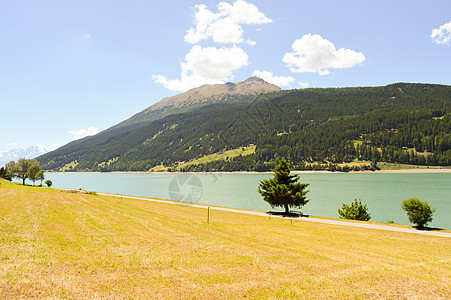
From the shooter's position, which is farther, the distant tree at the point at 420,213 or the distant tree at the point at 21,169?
the distant tree at the point at 21,169

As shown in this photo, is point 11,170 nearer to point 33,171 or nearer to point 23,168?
point 23,168

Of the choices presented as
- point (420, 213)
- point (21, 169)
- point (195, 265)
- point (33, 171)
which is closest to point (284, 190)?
→ point (420, 213)

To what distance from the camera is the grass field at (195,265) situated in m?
9.56

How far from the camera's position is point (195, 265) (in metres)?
12.6

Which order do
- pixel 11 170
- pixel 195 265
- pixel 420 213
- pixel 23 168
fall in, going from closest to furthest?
Answer: 1. pixel 195 265
2. pixel 420 213
3. pixel 11 170
4. pixel 23 168

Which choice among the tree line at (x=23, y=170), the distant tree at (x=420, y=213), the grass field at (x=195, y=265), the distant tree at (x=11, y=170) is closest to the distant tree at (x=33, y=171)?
the tree line at (x=23, y=170)

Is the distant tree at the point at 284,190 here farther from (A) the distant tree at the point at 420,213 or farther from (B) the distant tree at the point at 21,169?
(B) the distant tree at the point at 21,169

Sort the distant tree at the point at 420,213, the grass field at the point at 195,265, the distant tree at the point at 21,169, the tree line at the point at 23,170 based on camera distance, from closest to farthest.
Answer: the grass field at the point at 195,265
the distant tree at the point at 420,213
the tree line at the point at 23,170
the distant tree at the point at 21,169

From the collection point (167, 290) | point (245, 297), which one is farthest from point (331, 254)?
point (167, 290)

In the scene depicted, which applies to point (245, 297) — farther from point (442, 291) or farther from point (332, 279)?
point (442, 291)

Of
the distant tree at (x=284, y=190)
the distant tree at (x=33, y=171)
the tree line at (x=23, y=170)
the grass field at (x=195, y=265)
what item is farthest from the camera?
the tree line at (x=23, y=170)

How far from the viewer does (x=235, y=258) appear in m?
13.9

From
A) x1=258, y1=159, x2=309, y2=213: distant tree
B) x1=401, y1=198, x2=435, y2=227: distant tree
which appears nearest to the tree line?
x1=258, y1=159, x2=309, y2=213: distant tree

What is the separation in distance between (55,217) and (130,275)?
16816 mm
